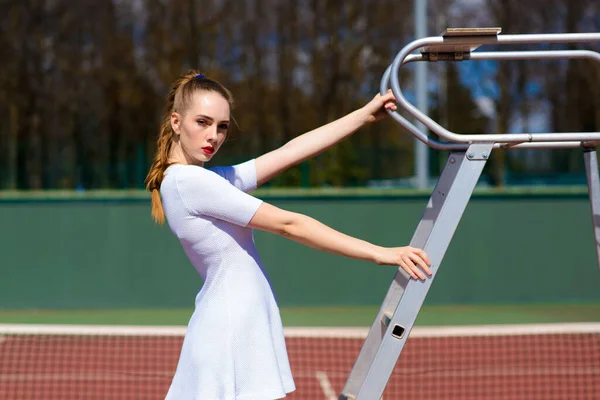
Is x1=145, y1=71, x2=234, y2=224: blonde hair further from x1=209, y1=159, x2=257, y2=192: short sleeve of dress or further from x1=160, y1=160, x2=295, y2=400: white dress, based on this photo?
x1=209, y1=159, x2=257, y2=192: short sleeve of dress

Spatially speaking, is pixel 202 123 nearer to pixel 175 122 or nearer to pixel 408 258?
pixel 175 122

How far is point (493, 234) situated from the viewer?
8.88 m

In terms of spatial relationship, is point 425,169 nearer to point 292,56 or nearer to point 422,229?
point 292,56

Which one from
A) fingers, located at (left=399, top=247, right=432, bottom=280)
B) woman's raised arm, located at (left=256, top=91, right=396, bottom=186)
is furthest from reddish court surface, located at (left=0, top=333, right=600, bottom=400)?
fingers, located at (left=399, top=247, right=432, bottom=280)

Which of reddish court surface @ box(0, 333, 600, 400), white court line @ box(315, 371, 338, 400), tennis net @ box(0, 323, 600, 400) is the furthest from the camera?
reddish court surface @ box(0, 333, 600, 400)

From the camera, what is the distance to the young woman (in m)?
2.07

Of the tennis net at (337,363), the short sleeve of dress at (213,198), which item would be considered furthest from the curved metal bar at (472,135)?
the tennis net at (337,363)

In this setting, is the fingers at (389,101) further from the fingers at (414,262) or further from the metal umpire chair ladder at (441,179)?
the fingers at (414,262)

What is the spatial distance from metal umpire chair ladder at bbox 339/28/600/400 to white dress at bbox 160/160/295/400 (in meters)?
0.23

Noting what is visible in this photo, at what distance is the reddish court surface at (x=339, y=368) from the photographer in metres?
5.19

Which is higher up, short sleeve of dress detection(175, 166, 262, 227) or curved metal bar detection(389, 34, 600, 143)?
curved metal bar detection(389, 34, 600, 143)

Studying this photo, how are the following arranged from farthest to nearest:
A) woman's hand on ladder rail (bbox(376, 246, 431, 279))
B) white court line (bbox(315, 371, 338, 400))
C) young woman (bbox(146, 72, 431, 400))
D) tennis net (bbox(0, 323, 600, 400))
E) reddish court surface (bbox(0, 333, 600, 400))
A: reddish court surface (bbox(0, 333, 600, 400)), white court line (bbox(315, 371, 338, 400)), tennis net (bbox(0, 323, 600, 400)), young woman (bbox(146, 72, 431, 400)), woman's hand on ladder rail (bbox(376, 246, 431, 279))

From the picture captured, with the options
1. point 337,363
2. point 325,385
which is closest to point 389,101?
point 325,385

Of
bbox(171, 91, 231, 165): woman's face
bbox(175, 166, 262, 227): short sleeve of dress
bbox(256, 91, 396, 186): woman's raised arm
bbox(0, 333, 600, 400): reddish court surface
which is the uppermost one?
bbox(171, 91, 231, 165): woman's face
